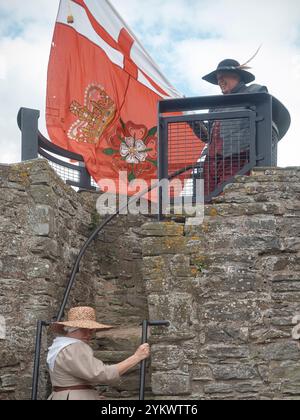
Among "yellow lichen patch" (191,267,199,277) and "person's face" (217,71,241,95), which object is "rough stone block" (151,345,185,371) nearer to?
Answer: "yellow lichen patch" (191,267,199,277)

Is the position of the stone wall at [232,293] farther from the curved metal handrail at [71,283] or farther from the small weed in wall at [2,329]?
the small weed in wall at [2,329]

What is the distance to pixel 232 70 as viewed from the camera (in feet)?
26.8

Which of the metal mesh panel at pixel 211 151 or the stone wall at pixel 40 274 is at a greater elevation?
the metal mesh panel at pixel 211 151

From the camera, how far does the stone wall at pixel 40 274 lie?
22.6 feet

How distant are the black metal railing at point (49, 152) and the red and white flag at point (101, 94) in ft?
0.47

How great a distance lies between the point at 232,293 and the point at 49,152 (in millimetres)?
3296

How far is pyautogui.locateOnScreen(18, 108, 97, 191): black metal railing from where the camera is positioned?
874cm

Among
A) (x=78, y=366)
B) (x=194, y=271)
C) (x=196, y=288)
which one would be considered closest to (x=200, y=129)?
(x=194, y=271)

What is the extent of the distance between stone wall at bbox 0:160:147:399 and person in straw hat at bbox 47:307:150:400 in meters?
1.10

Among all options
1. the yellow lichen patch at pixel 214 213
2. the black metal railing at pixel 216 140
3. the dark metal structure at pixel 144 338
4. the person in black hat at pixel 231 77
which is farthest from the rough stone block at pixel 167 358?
the person in black hat at pixel 231 77

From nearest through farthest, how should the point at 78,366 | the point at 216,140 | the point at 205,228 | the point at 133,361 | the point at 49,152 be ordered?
1. the point at 78,366
2. the point at 133,361
3. the point at 205,228
4. the point at 216,140
5. the point at 49,152

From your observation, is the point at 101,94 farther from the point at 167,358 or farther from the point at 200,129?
the point at 167,358

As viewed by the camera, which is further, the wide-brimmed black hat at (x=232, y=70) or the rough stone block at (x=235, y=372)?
the wide-brimmed black hat at (x=232, y=70)
